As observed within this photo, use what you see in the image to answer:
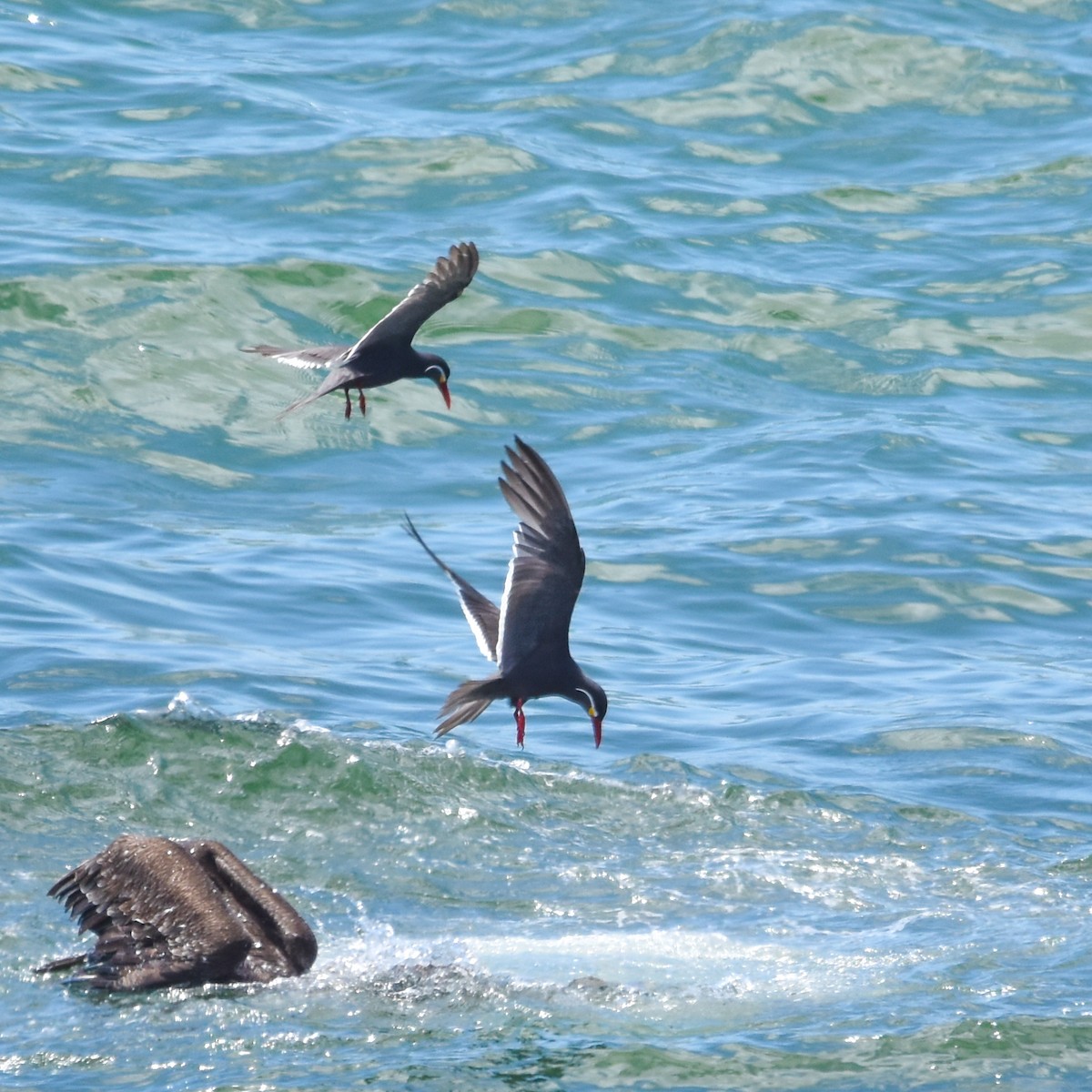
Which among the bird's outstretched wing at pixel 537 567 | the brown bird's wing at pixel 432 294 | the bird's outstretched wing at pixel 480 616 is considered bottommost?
the bird's outstretched wing at pixel 480 616

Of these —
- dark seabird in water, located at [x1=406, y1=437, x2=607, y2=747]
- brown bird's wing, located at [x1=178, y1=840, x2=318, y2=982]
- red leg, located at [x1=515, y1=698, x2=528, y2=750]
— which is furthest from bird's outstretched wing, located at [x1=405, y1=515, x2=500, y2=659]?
brown bird's wing, located at [x1=178, y1=840, x2=318, y2=982]

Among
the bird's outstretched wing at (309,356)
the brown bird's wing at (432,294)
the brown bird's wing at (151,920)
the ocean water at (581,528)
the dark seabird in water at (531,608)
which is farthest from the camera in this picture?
the bird's outstretched wing at (309,356)

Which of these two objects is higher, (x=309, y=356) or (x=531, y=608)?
(x=309, y=356)

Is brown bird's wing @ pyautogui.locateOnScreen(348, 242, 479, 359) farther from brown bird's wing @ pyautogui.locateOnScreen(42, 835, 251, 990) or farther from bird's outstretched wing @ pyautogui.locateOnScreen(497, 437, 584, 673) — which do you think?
brown bird's wing @ pyautogui.locateOnScreen(42, 835, 251, 990)

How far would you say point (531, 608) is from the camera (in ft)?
25.2

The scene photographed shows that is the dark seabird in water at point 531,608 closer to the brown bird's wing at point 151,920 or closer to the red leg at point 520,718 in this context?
the red leg at point 520,718

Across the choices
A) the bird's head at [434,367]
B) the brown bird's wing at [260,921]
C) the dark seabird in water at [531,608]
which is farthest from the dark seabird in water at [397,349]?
the brown bird's wing at [260,921]

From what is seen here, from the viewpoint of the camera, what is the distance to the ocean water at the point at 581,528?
7.22 metres

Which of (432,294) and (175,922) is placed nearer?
(175,922)

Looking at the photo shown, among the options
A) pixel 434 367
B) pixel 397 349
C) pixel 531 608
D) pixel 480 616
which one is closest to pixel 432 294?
pixel 397 349

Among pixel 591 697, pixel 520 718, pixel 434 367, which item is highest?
pixel 434 367

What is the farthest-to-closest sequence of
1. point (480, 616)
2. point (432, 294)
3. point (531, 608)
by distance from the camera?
point (432, 294) → point (480, 616) → point (531, 608)

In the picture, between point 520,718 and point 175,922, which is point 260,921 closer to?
point 175,922

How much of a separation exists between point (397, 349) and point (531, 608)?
1.91m
